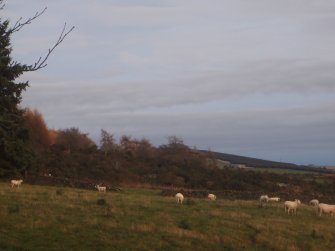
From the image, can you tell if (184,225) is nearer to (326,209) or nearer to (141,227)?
(141,227)

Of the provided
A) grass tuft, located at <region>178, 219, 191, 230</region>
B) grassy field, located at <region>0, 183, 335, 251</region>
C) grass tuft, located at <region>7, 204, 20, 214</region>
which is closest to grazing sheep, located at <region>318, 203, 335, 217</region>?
grassy field, located at <region>0, 183, 335, 251</region>

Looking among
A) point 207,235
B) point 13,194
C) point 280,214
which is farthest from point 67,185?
point 207,235

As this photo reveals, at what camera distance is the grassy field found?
19.2 metres

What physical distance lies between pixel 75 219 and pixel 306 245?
8805 millimetres

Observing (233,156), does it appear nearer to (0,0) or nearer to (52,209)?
(52,209)

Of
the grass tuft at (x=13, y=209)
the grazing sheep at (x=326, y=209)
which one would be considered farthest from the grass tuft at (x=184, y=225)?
the grazing sheep at (x=326, y=209)

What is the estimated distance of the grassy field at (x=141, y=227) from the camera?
1917cm

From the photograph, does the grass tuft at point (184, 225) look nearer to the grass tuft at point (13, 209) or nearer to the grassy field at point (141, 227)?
the grassy field at point (141, 227)

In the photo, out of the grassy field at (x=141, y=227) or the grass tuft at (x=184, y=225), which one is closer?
the grassy field at (x=141, y=227)

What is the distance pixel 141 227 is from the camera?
2142cm

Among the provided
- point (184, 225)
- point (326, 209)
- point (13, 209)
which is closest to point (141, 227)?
point (184, 225)

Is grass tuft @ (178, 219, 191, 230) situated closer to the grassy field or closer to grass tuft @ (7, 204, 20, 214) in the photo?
the grassy field

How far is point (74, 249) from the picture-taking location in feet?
58.9

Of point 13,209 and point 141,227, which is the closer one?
point 141,227
